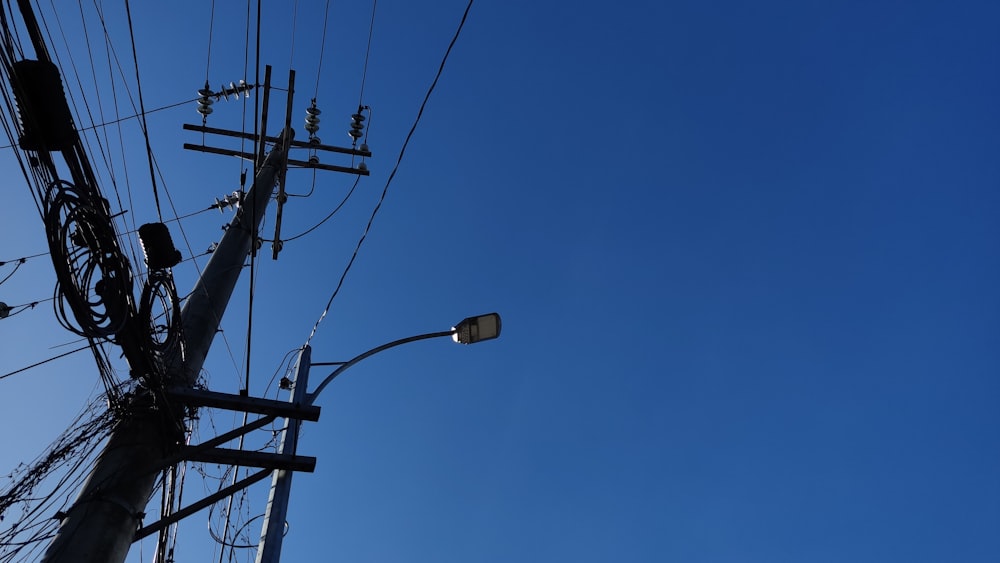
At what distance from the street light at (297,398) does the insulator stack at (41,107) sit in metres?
2.66

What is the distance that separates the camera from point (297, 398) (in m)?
6.17

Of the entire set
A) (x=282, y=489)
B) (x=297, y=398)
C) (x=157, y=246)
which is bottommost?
(x=282, y=489)

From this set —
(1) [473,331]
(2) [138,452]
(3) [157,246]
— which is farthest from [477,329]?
(2) [138,452]

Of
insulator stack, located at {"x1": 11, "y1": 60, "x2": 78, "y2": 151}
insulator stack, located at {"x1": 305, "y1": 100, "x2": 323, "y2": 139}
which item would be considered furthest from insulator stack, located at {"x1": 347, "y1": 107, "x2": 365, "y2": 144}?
insulator stack, located at {"x1": 11, "y1": 60, "x2": 78, "y2": 151}

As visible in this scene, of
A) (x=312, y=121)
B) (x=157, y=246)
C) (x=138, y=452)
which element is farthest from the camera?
(x=312, y=121)

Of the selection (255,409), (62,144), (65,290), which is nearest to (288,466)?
(255,409)

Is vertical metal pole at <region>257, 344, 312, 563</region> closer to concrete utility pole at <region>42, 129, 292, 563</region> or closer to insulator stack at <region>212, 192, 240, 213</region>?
concrete utility pole at <region>42, 129, 292, 563</region>

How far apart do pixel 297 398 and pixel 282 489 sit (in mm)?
947

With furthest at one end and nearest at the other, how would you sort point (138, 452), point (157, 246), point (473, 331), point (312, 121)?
point (312, 121)
point (473, 331)
point (157, 246)
point (138, 452)

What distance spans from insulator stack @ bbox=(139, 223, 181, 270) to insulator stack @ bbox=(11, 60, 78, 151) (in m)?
1.37

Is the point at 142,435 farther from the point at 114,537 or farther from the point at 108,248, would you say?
the point at 108,248

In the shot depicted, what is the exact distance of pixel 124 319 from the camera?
16.5ft

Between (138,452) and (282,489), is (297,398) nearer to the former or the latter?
(282,489)

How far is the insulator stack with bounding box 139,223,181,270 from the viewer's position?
587 cm
